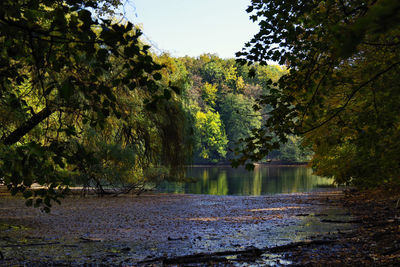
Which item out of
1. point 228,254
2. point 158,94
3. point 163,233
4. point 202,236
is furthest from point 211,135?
point 228,254

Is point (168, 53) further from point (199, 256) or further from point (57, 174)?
point (57, 174)

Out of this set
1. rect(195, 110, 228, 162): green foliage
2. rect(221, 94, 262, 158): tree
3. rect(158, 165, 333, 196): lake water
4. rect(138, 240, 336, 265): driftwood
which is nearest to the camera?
rect(138, 240, 336, 265): driftwood

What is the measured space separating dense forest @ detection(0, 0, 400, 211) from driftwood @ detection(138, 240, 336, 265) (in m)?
1.75

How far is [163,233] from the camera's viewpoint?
10953mm

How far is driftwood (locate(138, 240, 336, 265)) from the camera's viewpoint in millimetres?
7305

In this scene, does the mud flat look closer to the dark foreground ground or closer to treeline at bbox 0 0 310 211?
the dark foreground ground

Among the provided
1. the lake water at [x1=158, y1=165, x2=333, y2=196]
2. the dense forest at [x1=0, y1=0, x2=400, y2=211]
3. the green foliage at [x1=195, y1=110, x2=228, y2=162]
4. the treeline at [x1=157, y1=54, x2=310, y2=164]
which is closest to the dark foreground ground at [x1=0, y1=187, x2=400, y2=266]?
the dense forest at [x1=0, y1=0, x2=400, y2=211]

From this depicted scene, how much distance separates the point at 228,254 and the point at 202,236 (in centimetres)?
248

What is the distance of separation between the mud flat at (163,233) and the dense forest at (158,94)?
130 cm

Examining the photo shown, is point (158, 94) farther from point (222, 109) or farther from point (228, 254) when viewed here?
point (222, 109)

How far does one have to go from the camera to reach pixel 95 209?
16.5m

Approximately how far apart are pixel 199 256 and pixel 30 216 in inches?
323

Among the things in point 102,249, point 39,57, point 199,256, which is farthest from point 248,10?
point 102,249

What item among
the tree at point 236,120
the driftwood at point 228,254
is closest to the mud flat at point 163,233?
the driftwood at point 228,254
